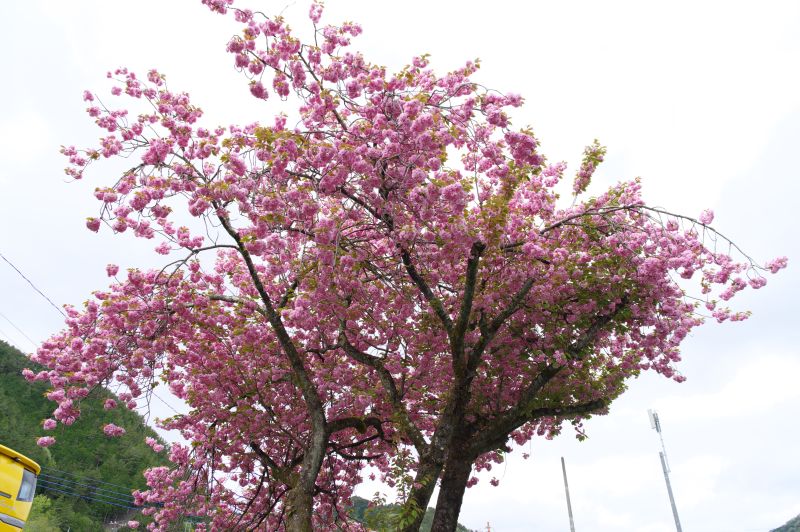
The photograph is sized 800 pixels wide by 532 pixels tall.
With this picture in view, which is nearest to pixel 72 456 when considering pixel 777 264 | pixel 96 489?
pixel 96 489

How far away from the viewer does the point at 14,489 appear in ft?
23.4

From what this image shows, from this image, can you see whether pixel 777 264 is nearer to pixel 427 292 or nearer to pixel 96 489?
pixel 427 292

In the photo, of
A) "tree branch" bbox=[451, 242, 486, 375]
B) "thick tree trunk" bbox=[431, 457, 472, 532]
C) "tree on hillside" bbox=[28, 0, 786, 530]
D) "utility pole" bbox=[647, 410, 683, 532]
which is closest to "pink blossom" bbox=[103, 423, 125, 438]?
"tree on hillside" bbox=[28, 0, 786, 530]

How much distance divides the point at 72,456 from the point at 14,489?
6315 cm

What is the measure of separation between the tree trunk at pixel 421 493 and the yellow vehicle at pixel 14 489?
17.2 ft

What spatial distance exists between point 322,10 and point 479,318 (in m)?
6.20

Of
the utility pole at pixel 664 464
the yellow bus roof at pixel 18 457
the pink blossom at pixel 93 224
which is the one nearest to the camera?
the yellow bus roof at pixel 18 457

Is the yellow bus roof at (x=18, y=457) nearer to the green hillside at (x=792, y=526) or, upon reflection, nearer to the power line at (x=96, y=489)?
the power line at (x=96, y=489)

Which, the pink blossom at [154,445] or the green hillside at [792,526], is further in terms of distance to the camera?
the green hillside at [792,526]

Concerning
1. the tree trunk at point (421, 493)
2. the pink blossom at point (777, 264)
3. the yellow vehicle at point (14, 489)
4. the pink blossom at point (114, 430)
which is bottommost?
the yellow vehicle at point (14, 489)

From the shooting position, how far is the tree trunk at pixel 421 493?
897 cm

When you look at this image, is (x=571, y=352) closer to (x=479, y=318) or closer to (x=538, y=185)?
(x=479, y=318)

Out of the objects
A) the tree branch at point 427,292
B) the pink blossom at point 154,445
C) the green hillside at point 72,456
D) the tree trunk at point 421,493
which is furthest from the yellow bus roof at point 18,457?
→ the green hillside at point 72,456

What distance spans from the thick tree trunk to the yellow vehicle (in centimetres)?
642
